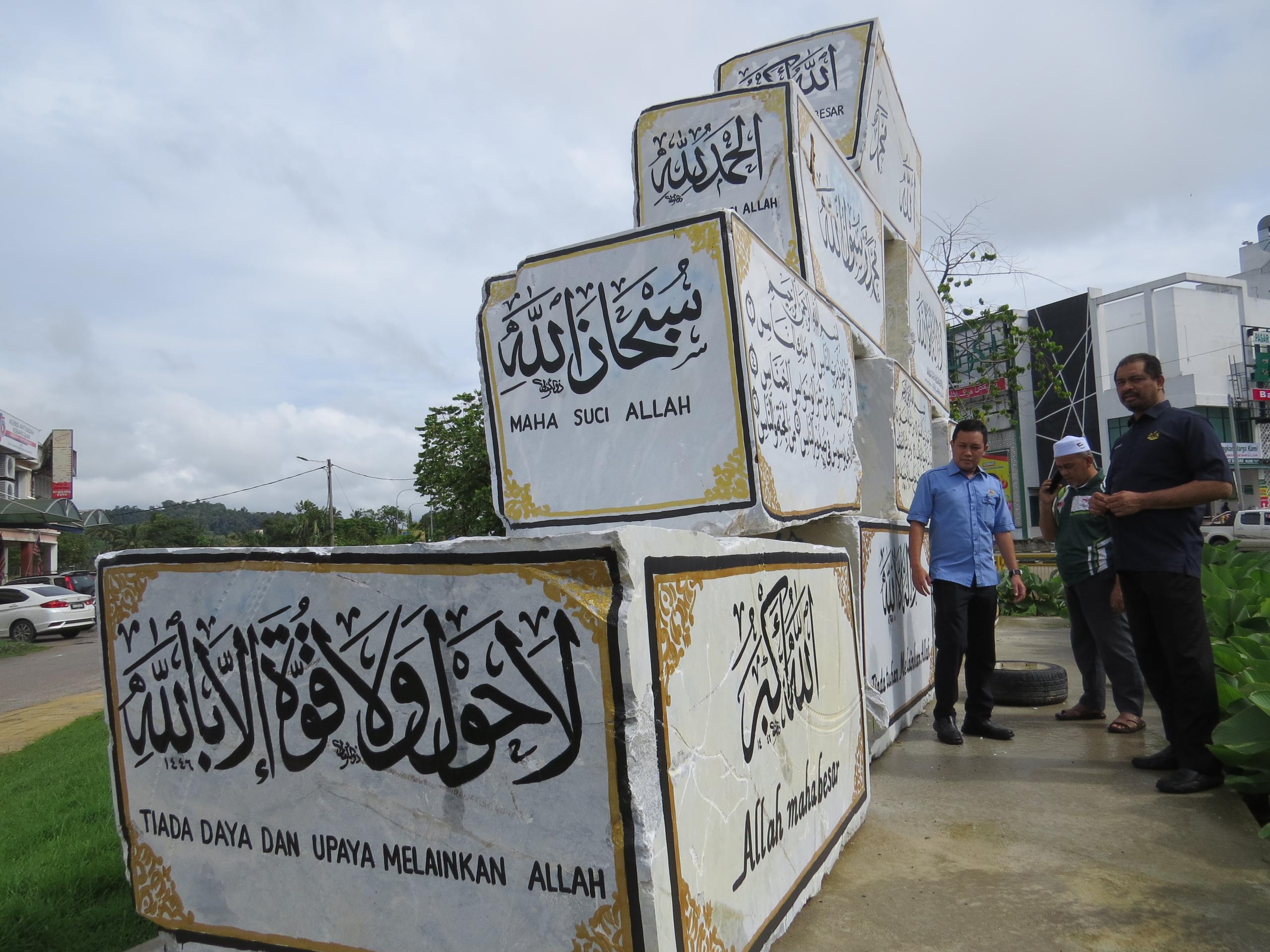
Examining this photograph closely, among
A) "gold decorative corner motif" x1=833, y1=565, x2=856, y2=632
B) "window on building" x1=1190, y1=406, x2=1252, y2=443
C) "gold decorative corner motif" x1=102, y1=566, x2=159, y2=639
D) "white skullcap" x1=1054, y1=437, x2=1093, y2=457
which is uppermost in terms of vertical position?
"window on building" x1=1190, y1=406, x2=1252, y2=443

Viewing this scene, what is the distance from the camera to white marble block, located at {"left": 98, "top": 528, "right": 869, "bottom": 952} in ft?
5.71

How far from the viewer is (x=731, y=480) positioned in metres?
3.24

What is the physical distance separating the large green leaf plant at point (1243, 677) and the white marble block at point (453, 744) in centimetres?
195

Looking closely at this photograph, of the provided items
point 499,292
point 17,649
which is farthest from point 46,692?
point 499,292

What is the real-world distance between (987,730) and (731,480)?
2.49 m

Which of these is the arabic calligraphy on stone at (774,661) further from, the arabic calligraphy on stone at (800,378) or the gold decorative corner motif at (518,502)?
the gold decorative corner motif at (518,502)

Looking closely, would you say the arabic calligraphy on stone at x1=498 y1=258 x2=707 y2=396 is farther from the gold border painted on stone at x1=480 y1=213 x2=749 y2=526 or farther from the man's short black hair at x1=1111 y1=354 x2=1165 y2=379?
the man's short black hair at x1=1111 y1=354 x2=1165 y2=379

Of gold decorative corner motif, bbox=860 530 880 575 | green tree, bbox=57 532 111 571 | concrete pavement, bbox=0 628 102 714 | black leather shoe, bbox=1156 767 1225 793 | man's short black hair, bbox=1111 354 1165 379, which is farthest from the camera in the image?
green tree, bbox=57 532 111 571

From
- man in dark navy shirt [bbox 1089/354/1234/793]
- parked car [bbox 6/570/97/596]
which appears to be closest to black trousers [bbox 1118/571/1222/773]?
man in dark navy shirt [bbox 1089/354/1234/793]

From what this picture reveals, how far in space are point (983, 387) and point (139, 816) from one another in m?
30.5

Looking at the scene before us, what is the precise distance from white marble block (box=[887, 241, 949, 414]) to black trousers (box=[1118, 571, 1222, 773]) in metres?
2.99

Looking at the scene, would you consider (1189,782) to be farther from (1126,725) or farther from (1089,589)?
(1089,589)

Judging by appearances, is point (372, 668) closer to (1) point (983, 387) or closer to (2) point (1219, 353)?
(1) point (983, 387)

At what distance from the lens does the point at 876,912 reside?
2643 mm
